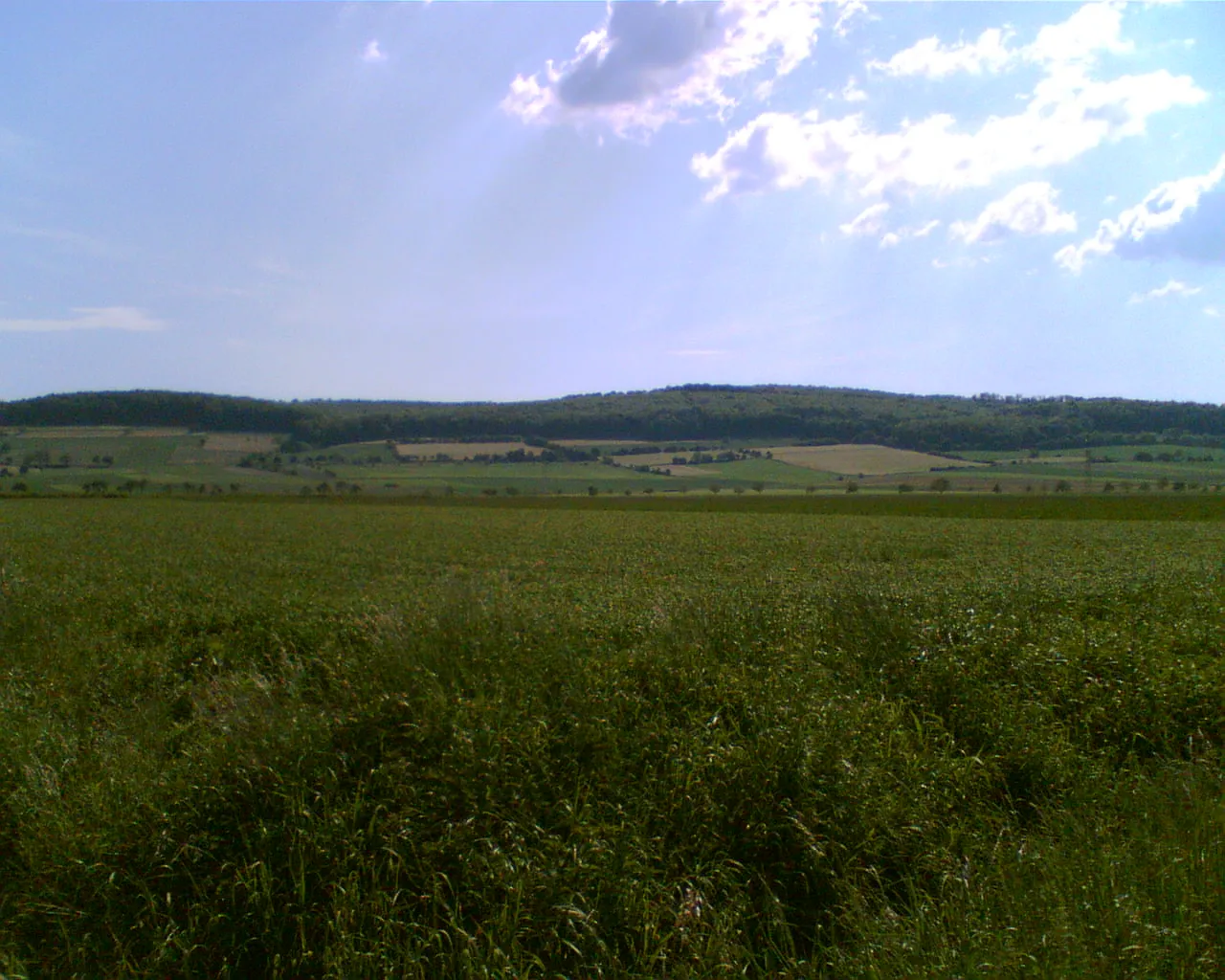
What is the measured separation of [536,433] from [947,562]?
82.4 meters

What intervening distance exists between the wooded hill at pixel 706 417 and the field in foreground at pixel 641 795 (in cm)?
7639

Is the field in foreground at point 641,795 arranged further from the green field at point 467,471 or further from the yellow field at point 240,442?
the yellow field at point 240,442

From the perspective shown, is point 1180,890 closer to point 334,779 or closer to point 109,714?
point 334,779

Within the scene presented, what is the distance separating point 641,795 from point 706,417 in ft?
332

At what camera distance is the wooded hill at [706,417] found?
252 feet

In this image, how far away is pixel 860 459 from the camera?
84125 mm

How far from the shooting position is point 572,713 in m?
6.07

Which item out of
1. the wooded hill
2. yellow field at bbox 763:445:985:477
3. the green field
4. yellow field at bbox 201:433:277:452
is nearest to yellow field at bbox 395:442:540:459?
the green field

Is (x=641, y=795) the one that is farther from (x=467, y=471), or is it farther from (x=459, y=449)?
(x=459, y=449)

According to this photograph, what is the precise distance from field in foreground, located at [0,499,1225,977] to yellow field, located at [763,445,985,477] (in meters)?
71.4

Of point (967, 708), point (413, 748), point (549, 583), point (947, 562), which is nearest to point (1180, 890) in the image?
point (967, 708)

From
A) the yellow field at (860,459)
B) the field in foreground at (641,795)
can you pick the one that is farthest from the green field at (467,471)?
the field in foreground at (641,795)

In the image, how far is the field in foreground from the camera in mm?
4328

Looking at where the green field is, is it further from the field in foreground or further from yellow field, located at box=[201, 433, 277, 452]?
the field in foreground
